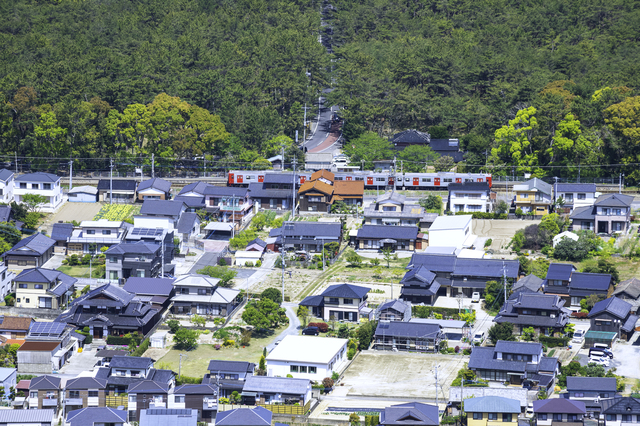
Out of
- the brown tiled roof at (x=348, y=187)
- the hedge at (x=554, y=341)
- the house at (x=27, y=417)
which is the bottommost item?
the house at (x=27, y=417)

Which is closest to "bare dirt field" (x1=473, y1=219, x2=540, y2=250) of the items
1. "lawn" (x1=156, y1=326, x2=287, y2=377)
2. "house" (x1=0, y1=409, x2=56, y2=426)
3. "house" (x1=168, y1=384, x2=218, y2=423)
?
"lawn" (x1=156, y1=326, x2=287, y2=377)

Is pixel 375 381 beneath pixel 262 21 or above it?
beneath

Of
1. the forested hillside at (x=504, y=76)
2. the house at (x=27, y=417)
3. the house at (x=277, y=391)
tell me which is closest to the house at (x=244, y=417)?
the house at (x=277, y=391)

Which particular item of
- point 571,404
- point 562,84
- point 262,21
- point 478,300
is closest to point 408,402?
point 571,404

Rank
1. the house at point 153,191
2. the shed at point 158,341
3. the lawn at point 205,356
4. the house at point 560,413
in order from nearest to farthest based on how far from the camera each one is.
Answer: the house at point 560,413, the lawn at point 205,356, the shed at point 158,341, the house at point 153,191

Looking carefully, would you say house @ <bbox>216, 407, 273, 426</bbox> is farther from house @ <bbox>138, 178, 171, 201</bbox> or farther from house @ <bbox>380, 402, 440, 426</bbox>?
house @ <bbox>138, 178, 171, 201</bbox>

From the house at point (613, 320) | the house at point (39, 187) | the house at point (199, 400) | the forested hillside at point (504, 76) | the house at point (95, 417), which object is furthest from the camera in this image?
the forested hillside at point (504, 76)

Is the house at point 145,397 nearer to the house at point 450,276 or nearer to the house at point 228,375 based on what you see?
the house at point 228,375

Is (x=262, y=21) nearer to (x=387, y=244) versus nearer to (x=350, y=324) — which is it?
(x=387, y=244)
